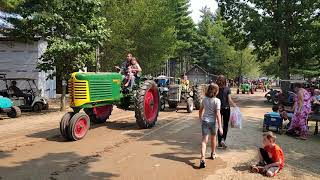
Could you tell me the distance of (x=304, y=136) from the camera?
12648 mm

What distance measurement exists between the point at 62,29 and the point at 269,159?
12743mm

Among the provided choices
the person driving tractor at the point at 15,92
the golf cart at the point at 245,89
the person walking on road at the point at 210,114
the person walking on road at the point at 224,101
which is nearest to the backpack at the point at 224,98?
the person walking on road at the point at 224,101

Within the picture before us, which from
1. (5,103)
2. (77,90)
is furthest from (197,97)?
(77,90)

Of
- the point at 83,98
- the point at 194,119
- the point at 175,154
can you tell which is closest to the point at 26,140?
the point at 83,98

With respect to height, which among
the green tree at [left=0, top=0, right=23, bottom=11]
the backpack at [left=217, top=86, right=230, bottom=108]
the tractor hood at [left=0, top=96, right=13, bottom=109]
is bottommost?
the tractor hood at [left=0, top=96, right=13, bottom=109]

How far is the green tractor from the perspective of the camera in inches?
420

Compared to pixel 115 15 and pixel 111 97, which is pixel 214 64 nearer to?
pixel 115 15

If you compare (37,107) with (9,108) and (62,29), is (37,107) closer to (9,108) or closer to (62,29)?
(9,108)

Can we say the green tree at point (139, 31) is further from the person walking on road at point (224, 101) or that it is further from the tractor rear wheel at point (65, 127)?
the person walking on road at point (224, 101)

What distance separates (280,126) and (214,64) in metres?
46.1

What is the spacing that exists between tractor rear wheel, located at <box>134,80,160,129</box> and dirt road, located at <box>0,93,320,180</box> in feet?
1.21

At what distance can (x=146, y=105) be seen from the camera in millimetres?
12734

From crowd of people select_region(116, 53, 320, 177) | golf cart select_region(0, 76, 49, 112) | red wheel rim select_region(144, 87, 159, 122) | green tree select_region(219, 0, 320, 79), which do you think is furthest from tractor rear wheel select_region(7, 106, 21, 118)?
green tree select_region(219, 0, 320, 79)

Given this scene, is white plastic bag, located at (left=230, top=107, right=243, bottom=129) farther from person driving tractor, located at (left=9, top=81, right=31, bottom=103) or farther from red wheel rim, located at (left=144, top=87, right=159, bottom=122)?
person driving tractor, located at (left=9, top=81, right=31, bottom=103)
